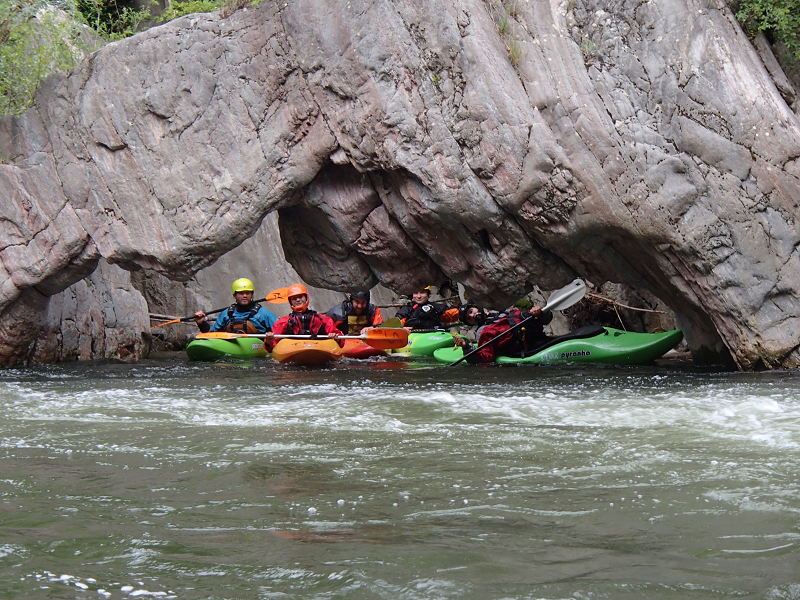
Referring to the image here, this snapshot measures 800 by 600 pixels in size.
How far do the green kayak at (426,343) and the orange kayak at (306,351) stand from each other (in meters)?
1.94

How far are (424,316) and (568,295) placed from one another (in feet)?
14.6

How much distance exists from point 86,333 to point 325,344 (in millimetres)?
2933

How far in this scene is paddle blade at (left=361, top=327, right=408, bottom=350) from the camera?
10.4 m

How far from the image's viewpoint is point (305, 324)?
10203 mm

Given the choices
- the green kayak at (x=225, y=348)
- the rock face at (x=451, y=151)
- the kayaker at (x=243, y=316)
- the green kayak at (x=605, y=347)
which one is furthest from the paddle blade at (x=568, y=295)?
the kayaker at (x=243, y=316)

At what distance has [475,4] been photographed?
269 inches

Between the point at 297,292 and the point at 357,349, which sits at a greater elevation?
the point at 297,292

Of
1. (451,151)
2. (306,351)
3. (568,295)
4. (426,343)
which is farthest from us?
(426,343)

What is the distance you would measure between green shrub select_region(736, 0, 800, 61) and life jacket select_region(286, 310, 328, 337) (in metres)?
5.86

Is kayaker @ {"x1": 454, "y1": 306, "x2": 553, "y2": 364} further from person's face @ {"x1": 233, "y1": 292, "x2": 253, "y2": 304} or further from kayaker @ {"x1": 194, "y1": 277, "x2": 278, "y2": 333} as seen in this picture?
person's face @ {"x1": 233, "y1": 292, "x2": 253, "y2": 304}

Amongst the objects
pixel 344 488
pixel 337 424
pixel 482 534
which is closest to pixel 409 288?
pixel 337 424

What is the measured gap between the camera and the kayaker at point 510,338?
10086 millimetres

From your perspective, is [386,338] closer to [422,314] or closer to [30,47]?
[422,314]

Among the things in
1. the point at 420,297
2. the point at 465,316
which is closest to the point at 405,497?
the point at 465,316
